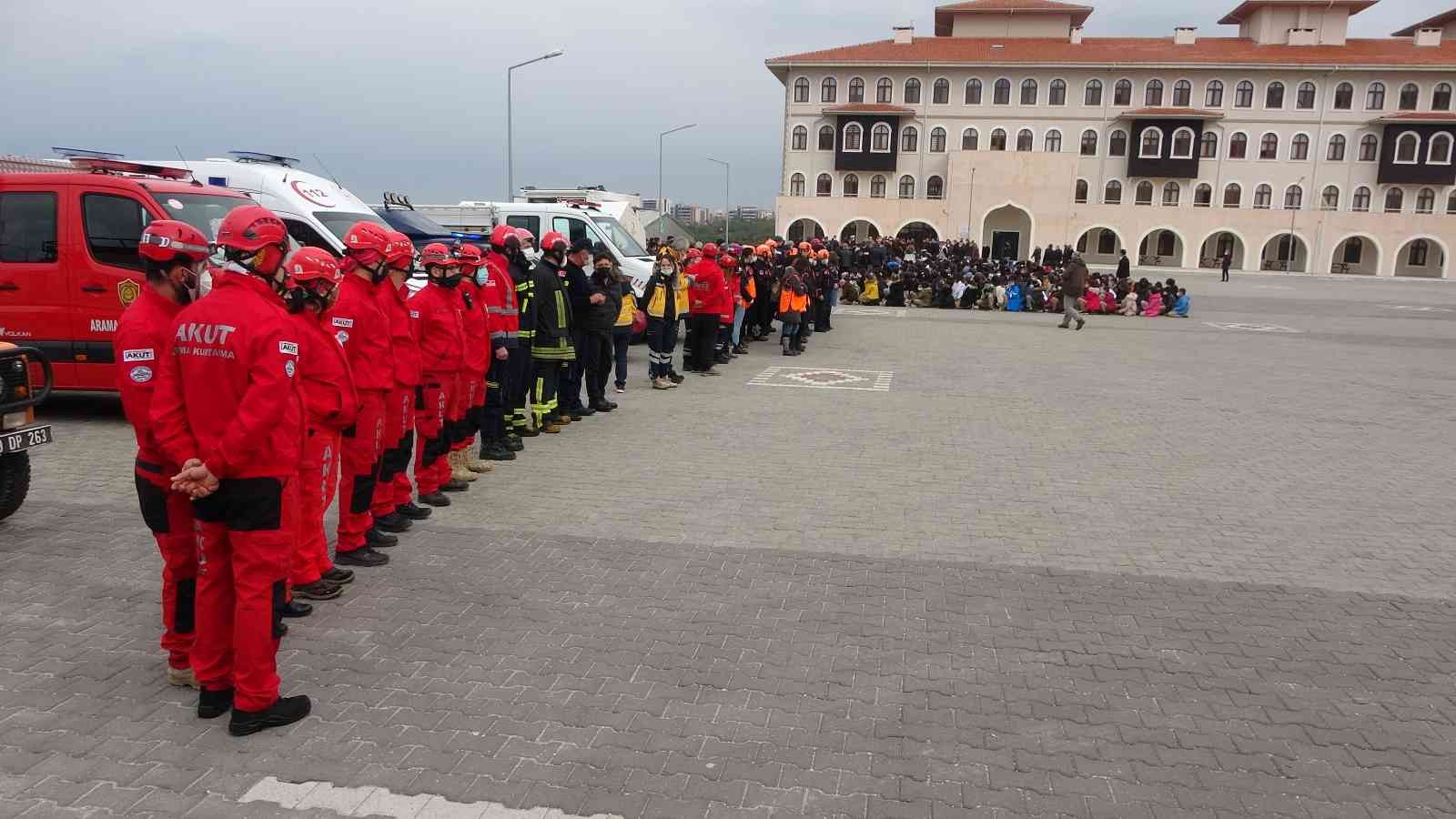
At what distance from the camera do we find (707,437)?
32.3 feet

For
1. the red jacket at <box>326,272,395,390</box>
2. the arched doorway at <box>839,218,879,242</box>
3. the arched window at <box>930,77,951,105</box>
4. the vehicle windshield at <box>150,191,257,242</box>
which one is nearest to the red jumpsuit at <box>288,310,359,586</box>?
the red jacket at <box>326,272,395,390</box>

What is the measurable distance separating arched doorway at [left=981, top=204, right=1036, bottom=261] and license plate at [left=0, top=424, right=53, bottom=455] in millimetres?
60641

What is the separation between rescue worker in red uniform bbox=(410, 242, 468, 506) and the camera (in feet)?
22.8

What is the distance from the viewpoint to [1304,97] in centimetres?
6369

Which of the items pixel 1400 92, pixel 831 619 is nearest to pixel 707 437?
pixel 831 619

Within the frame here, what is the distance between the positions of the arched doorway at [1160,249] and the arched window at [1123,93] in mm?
8965

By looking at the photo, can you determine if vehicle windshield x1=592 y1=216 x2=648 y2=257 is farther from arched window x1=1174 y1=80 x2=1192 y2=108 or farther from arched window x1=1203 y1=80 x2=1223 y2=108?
arched window x1=1203 y1=80 x2=1223 y2=108

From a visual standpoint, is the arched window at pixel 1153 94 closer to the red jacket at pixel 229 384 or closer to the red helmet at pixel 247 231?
the red helmet at pixel 247 231

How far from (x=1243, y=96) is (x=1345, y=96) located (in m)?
6.16

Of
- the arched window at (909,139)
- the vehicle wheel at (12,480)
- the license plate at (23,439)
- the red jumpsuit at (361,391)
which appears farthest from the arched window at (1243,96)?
the vehicle wheel at (12,480)

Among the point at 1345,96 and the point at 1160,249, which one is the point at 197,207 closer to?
the point at 1160,249

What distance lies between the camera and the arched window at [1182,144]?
64188 millimetres

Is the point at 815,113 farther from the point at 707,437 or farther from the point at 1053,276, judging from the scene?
the point at 707,437

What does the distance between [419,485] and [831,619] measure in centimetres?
353
